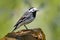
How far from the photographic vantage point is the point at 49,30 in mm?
2736

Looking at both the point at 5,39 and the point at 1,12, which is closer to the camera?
the point at 5,39

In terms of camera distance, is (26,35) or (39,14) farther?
(39,14)

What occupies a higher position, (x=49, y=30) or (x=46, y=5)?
(x=46, y=5)

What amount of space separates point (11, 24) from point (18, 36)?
0.67 m

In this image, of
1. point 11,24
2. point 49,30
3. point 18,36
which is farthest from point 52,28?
point 18,36

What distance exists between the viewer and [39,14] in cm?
276

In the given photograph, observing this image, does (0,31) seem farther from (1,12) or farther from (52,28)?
(52,28)

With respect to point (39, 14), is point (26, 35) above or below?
below

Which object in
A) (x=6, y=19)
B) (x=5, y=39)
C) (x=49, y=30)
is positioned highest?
(x=6, y=19)

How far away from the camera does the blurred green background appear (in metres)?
2.73

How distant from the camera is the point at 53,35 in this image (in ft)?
8.95

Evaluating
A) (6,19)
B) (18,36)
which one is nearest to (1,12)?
(6,19)

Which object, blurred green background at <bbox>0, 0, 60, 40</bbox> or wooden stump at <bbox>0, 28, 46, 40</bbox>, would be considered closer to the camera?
wooden stump at <bbox>0, 28, 46, 40</bbox>

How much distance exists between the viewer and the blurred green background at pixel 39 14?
2727mm
